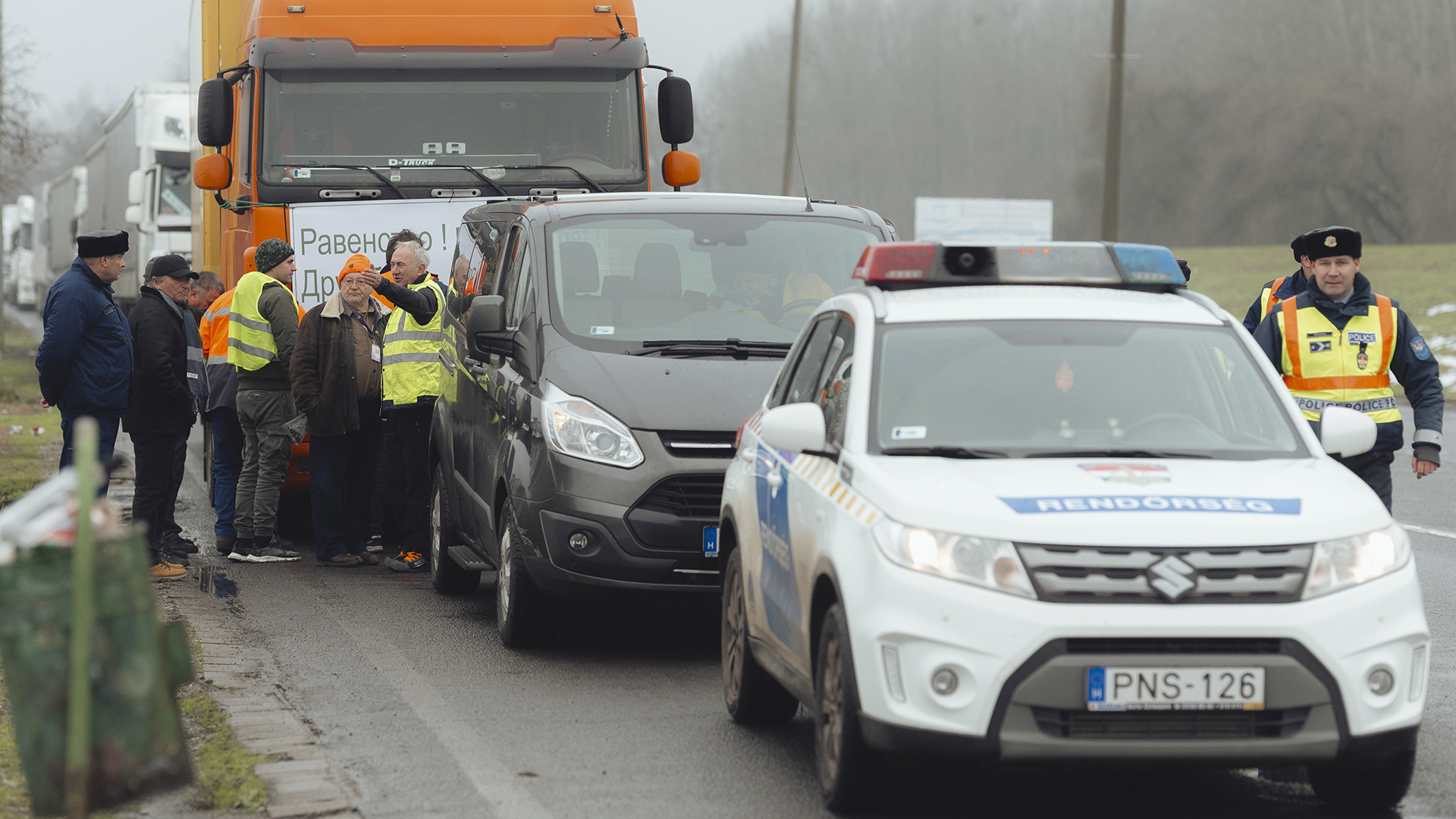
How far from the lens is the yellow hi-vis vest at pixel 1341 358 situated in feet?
25.4

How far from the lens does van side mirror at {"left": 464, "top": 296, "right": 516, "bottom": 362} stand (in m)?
8.43

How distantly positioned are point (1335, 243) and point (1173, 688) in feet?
11.9

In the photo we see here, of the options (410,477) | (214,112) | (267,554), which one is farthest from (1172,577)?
(214,112)

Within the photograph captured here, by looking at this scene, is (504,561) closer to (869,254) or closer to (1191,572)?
(869,254)

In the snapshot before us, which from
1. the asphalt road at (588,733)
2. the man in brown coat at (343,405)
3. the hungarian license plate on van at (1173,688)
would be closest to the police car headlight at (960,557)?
the hungarian license plate on van at (1173,688)

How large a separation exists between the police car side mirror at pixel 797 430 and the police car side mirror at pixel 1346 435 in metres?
1.62

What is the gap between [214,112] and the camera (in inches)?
470

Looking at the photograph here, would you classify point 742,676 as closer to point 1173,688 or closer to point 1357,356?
point 1173,688

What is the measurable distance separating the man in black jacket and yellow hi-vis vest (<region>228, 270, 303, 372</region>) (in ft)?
1.88

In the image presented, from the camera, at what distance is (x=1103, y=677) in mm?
4660

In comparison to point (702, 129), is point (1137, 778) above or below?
below

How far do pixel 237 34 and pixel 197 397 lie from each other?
379cm

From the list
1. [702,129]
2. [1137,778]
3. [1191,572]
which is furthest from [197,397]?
[702,129]

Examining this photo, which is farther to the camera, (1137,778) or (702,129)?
(702,129)
